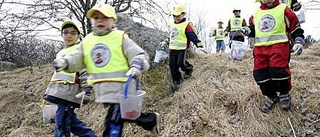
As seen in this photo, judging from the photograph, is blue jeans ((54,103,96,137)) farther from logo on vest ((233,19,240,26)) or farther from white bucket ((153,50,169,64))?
logo on vest ((233,19,240,26))

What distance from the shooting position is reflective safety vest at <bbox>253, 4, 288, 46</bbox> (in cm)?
438

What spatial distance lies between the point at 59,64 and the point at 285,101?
287 centimetres

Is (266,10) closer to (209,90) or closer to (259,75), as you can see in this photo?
(259,75)

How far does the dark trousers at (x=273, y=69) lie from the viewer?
14.2 feet

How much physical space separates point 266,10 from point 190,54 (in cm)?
380

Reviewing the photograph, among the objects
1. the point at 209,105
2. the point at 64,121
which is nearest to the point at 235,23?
the point at 209,105

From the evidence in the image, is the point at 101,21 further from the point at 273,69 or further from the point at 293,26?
the point at 293,26

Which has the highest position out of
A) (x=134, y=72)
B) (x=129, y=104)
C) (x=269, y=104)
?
(x=134, y=72)

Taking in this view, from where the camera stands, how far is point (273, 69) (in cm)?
436

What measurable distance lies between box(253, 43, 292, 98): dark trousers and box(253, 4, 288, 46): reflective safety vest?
0.08m

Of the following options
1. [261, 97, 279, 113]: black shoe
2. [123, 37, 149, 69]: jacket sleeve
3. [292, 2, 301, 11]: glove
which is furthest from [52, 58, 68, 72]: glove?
[292, 2, 301, 11]: glove

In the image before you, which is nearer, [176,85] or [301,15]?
[301,15]

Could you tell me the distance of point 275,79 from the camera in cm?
438

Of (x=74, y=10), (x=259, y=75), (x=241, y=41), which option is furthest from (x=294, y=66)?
(x=74, y=10)
